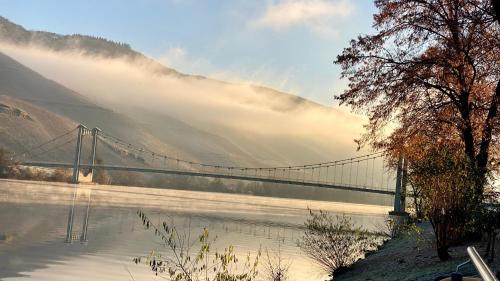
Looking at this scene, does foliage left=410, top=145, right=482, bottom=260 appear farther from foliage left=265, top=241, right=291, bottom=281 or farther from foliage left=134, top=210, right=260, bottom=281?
foliage left=134, top=210, right=260, bottom=281

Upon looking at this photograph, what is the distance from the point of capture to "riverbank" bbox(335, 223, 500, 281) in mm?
9789

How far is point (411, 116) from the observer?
47.9ft

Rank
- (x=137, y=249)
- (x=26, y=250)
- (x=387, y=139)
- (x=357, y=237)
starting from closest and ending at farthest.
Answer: (x=357, y=237)
(x=387, y=139)
(x=26, y=250)
(x=137, y=249)

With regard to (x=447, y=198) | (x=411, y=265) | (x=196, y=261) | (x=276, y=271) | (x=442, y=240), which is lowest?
(x=276, y=271)

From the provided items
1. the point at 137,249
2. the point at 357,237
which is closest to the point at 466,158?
the point at 357,237

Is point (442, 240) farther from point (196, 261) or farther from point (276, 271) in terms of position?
point (196, 261)

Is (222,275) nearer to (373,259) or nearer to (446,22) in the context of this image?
(373,259)

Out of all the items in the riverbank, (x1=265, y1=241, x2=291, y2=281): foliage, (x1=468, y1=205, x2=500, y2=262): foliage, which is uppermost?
(x1=468, y1=205, x2=500, y2=262): foliage

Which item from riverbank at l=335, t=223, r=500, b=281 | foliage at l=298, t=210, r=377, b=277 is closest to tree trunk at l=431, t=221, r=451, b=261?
riverbank at l=335, t=223, r=500, b=281

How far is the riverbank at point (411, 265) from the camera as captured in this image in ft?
32.1

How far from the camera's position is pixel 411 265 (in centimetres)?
1141

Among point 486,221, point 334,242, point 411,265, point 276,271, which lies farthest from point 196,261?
point 334,242

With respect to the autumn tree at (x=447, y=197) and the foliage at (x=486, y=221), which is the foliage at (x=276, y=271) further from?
the foliage at (x=486, y=221)

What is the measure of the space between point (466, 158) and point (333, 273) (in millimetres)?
4063
